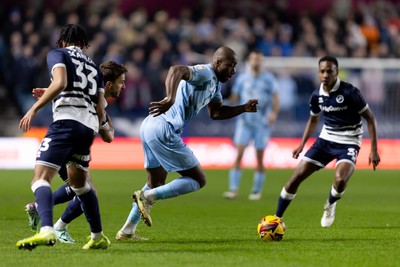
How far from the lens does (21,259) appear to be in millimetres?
8336

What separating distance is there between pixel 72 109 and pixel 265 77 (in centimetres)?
920

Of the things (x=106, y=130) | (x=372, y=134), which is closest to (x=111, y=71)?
(x=106, y=130)

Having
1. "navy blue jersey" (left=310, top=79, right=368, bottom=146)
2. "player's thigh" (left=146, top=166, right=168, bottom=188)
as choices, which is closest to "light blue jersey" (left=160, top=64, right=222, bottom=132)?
"player's thigh" (left=146, top=166, right=168, bottom=188)

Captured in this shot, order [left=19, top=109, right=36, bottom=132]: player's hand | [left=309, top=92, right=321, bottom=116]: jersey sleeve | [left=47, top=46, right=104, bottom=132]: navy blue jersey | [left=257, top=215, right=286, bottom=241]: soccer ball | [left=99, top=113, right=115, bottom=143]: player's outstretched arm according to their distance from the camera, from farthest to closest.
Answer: [left=309, top=92, right=321, bottom=116]: jersey sleeve, [left=257, top=215, right=286, bottom=241]: soccer ball, [left=99, top=113, right=115, bottom=143]: player's outstretched arm, [left=47, top=46, right=104, bottom=132]: navy blue jersey, [left=19, top=109, right=36, bottom=132]: player's hand

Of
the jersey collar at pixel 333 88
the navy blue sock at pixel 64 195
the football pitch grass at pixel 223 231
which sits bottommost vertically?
the football pitch grass at pixel 223 231

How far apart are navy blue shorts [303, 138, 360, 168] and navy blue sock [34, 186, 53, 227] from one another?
430 centimetres

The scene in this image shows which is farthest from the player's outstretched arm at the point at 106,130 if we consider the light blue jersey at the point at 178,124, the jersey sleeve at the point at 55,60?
the jersey sleeve at the point at 55,60

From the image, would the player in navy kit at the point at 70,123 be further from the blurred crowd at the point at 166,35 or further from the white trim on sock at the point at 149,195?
the blurred crowd at the point at 166,35

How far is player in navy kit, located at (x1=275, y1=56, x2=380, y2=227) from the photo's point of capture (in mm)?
11633

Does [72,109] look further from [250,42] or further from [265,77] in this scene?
[250,42]

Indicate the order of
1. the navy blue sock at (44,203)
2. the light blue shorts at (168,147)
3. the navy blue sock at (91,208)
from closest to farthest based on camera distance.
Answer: the navy blue sock at (44,203), the navy blue sock at (91,208), the light blue shorts at (168,147)

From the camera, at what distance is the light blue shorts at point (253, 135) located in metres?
17.2

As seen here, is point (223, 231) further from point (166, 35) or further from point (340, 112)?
point (166, 35)

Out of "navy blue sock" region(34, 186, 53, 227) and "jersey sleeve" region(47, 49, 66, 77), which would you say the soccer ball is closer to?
"navy blue sock" region(34, 186, 53, 227)
